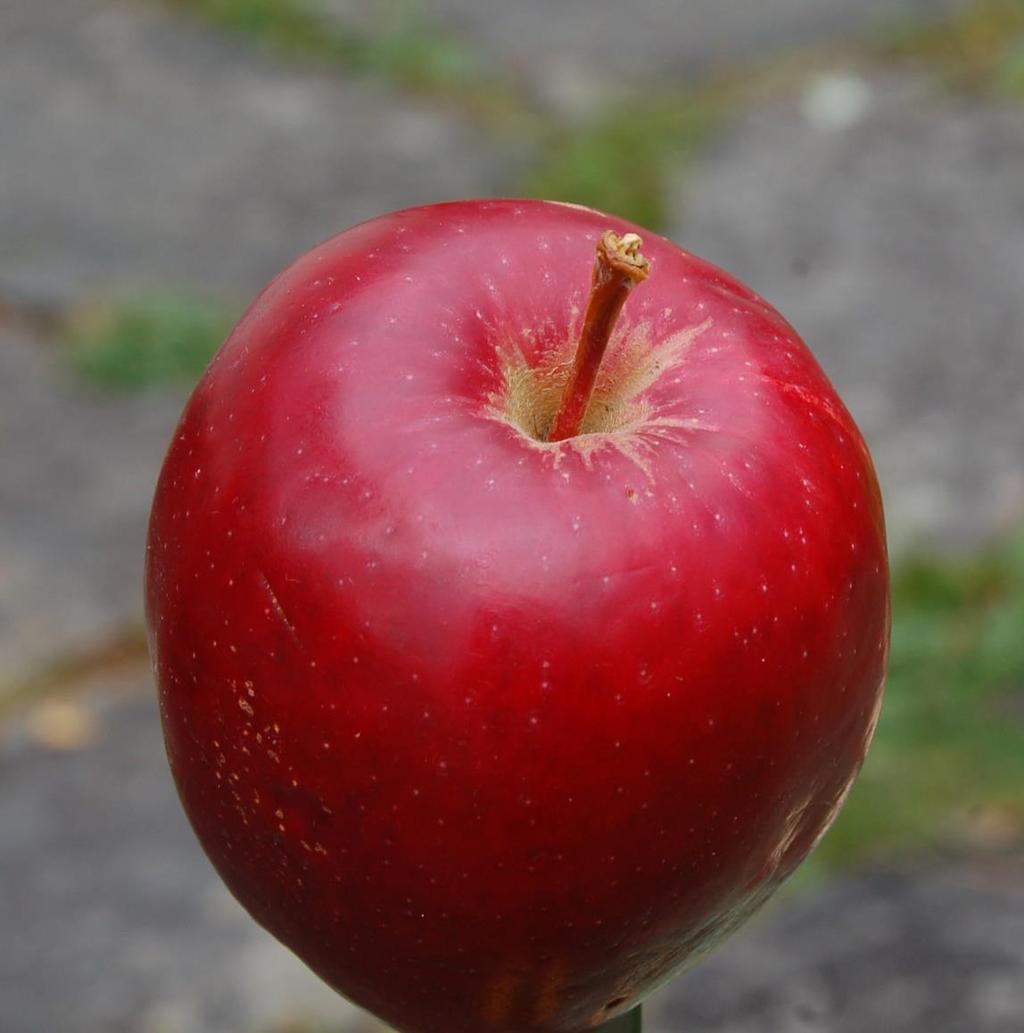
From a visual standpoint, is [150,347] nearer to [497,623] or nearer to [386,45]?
[386,45]

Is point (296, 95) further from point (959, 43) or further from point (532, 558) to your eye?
point (532, 558)

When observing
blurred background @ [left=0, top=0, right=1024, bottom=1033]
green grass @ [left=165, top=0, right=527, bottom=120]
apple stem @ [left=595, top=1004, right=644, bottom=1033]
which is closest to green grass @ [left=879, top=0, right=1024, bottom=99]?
blurred background @ [left=0, top=0, right=1024, bottom=1033]

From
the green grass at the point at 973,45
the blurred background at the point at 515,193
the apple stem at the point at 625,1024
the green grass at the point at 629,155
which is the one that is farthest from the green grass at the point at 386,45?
the apple stem at the point at 625,1024

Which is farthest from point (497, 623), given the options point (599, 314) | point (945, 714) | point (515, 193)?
point (515, 193)

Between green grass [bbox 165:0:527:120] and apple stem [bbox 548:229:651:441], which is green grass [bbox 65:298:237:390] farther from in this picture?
apple stem [bbox 548:229:651:441]

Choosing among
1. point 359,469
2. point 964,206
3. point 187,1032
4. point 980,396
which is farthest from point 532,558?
point 964,206

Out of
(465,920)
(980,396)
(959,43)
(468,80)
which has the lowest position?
(465,920)

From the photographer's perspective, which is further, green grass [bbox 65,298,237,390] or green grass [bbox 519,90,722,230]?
green grass [bbox 519,90,722,230]
